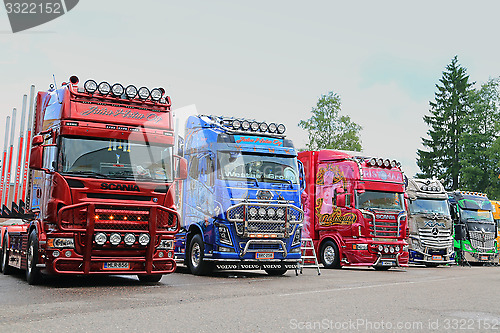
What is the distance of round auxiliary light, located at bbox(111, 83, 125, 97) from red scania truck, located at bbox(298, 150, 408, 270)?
915 cm

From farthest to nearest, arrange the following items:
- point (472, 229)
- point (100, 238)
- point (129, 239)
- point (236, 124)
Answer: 1. point (472, 229)
2. point (236, 124)
3. point (129, 239)
4. point (100, 238)

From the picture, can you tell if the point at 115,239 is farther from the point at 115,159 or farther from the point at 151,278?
the point at 151,278

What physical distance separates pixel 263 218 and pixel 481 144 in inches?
2010

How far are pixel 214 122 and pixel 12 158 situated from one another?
17.2 ft

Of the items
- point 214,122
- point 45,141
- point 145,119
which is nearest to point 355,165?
Answer: point 214,122

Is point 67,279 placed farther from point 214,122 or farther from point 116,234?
point 214,122

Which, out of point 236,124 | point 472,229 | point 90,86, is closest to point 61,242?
point 90,86

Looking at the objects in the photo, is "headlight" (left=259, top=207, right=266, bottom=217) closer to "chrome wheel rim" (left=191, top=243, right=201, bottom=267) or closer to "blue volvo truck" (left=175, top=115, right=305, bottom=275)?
"blue volvo truck" (left=175, top=115, right=305, bottom=275)

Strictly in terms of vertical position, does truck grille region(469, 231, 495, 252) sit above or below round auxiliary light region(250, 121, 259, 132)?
below

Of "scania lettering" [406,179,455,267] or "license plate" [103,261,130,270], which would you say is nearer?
"license plate" [103,261,130,270]

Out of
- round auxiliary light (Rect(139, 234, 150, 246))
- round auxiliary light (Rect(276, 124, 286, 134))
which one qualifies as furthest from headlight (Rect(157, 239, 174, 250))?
round auxiliary light (Rect(276, 124, 286, 134))

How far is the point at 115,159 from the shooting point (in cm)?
1209

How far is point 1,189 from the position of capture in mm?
16219

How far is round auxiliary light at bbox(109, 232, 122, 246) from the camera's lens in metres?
11.8
